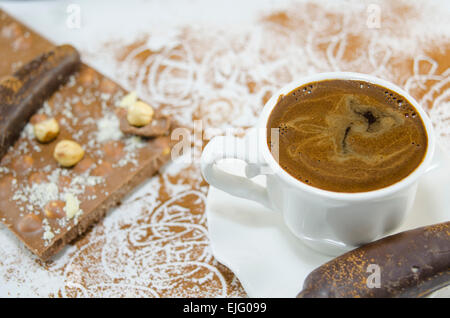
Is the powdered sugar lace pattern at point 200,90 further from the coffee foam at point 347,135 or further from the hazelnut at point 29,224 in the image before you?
the coffee foam at point 347,135

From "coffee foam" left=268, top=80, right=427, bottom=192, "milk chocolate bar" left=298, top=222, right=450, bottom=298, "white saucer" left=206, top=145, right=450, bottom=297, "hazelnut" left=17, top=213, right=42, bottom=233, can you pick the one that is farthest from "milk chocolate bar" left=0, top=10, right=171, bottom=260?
"milk chocolate bar" left=298, top=222, right=450, bottom=298

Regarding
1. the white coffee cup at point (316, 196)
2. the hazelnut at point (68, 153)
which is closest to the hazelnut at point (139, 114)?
the hazelnut at point (68, 153)

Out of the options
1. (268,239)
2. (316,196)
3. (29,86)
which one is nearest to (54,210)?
(29,86)

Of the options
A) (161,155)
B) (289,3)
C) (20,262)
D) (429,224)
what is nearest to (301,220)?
(429,224)

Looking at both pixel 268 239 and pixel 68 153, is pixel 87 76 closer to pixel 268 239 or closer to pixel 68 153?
pixel 68 153

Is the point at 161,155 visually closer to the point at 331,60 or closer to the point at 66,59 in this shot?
the point at 66,59

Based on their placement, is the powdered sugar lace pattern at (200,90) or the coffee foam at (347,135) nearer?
the coffee foam at (347,135)
